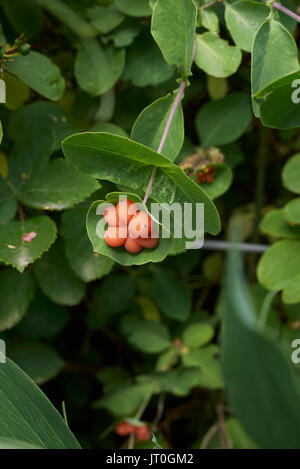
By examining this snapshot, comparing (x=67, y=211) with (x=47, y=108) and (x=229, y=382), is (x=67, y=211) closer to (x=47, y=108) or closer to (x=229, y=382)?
(x=47, y=108)

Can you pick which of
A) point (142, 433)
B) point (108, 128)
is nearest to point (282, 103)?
point (108, 128)

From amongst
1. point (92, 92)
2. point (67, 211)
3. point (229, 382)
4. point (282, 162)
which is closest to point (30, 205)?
point (67, 211)

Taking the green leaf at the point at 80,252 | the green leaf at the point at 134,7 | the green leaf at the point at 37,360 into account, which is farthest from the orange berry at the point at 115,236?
the green leaf at the point at 37,360

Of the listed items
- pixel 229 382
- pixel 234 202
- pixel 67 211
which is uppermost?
pixel 229 382

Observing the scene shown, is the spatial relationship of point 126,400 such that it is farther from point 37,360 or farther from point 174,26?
point 174,26

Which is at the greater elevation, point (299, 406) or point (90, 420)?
point (299, 406)

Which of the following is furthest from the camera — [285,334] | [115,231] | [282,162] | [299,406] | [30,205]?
[282,162]

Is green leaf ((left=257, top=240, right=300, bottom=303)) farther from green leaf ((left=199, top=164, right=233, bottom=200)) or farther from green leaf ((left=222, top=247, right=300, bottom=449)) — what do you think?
green leaf ((left=222, top=247, right=300, bottom=449))
